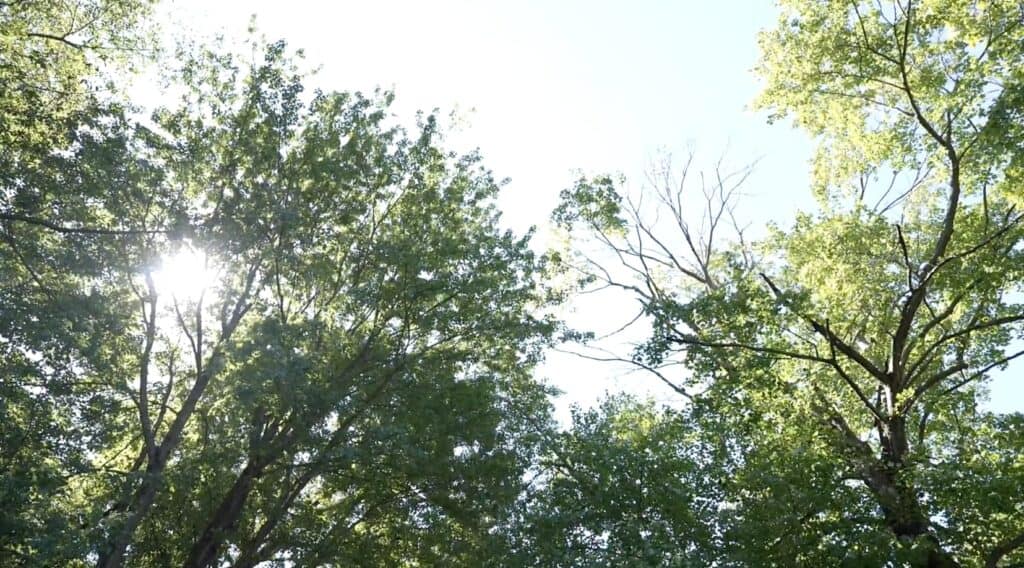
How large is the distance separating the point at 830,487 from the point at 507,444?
5.87 meters

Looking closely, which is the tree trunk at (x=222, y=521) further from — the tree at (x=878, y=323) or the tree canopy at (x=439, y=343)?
the tree at (x=878, y=323)

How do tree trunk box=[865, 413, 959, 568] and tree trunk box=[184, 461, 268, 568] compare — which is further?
tree trunk box=[184, 461, 268, 568]

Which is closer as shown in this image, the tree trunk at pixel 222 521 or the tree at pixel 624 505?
the tree at pixel 624 505

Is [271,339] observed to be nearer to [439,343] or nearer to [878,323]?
[439,343]

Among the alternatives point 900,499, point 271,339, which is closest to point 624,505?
point 900,499

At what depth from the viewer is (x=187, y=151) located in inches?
494

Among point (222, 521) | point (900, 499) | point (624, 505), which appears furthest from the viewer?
point (222, 521)

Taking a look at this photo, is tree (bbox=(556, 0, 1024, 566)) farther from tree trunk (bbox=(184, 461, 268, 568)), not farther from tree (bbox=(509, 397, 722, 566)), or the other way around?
tree trunk (bbox=(184, 461, 268, 568))

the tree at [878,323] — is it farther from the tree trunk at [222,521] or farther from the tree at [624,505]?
→ the tree trunk at [222,521]

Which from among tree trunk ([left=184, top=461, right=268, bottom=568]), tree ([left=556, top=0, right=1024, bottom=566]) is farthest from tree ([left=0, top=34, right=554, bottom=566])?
tree ([left=556, top=0, right=1024, bottom=566])

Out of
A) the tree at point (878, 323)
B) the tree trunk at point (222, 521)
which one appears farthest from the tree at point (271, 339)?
the tree at point (878, 323)

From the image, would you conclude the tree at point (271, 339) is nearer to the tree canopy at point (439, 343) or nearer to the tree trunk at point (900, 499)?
the tree canopy at point (439, 343)

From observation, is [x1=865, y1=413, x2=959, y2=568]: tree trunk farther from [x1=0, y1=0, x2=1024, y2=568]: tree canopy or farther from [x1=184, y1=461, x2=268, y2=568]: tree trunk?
[x1=184, y1=461, x2=268, y2=568]: tree trunk

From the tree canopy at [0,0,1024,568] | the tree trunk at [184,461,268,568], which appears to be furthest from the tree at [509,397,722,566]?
the tree trunk at [184,461,268,568]
